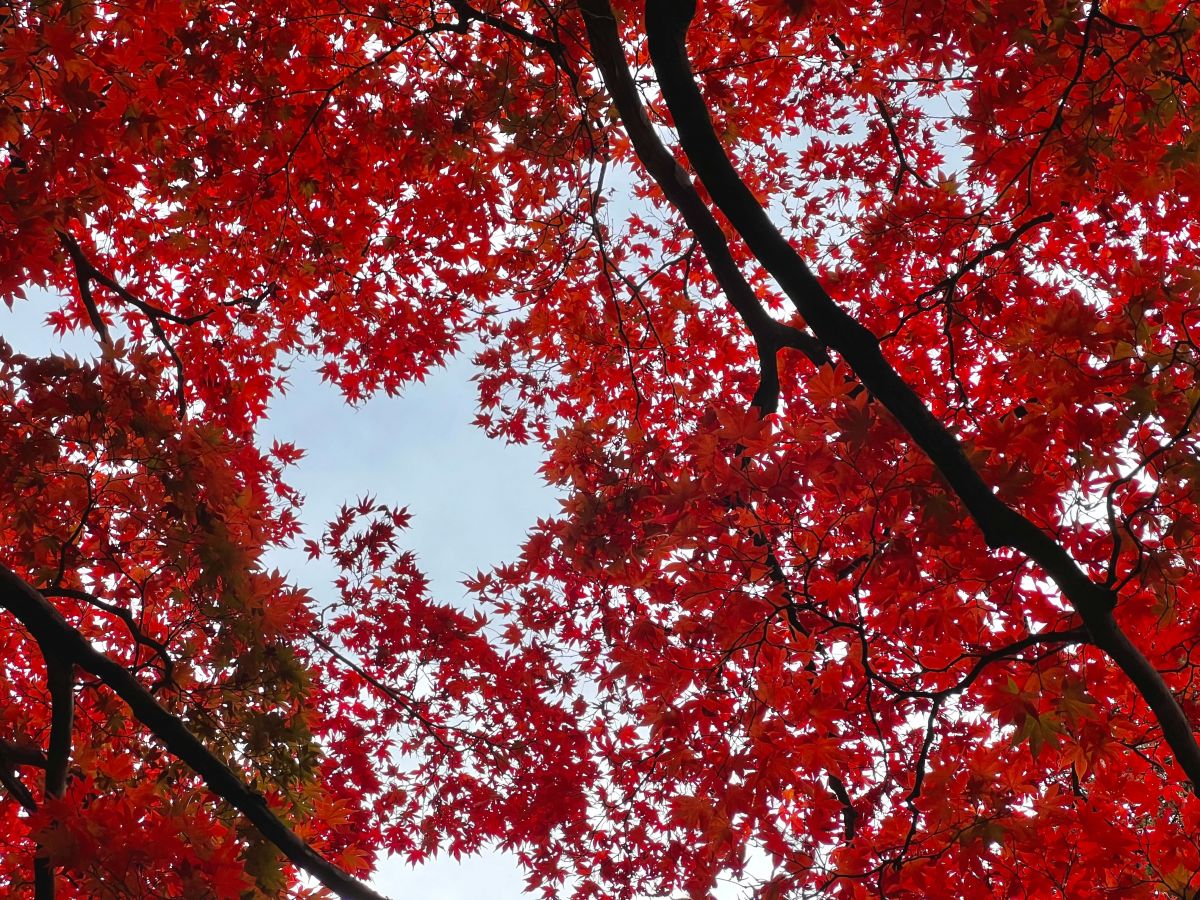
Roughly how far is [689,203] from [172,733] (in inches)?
135

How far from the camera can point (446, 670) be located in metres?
6.77

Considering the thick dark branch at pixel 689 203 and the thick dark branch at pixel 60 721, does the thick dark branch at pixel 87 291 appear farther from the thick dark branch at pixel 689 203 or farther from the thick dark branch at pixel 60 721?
the thick dark branch at pixel 689 203

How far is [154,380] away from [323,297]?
3804mm

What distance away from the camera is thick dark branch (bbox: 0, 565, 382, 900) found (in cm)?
285

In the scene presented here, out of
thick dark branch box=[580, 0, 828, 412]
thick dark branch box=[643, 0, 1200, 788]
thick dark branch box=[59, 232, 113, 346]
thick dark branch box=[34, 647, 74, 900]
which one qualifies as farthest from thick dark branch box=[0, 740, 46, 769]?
thick dark branch box=[580, 0, 828, 412]

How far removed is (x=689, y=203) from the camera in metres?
4.11

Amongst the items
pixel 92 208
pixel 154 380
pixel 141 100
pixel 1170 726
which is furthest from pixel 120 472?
pixel 1170 726

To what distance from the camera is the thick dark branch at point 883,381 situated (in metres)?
2.52

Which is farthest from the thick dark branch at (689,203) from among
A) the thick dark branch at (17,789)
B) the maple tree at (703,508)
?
the thick dark branch at (17,789)

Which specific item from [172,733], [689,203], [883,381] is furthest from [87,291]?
[883,381]

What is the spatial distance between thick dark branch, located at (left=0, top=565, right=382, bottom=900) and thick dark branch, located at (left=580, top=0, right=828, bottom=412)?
3.06m

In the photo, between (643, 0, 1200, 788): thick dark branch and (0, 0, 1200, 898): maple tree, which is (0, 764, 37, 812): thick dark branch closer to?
(0, 0, 1200, 898): maple tree

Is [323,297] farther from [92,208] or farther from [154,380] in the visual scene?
[154,380]

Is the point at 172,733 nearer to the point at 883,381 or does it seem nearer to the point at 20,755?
the point at 20,755
